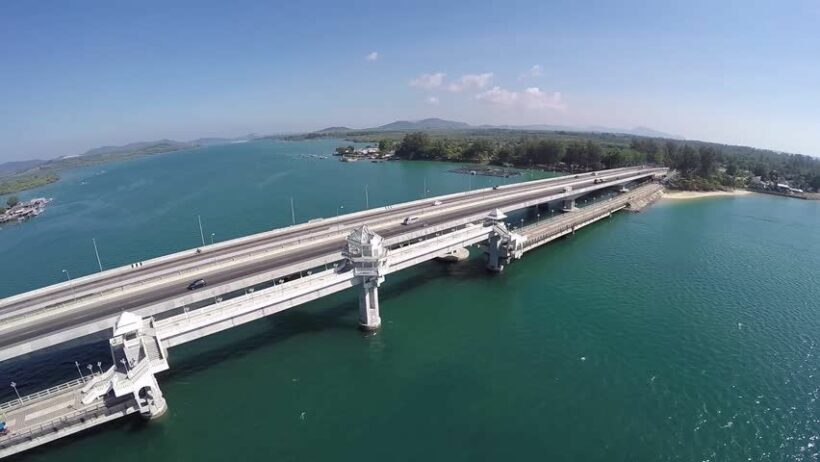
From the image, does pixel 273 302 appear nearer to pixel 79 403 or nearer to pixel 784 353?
pixel 79 403

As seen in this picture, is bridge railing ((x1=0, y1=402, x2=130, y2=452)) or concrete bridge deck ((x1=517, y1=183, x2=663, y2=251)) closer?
bridge railing ((x1=0, y1=402, x2=130, y2=452))

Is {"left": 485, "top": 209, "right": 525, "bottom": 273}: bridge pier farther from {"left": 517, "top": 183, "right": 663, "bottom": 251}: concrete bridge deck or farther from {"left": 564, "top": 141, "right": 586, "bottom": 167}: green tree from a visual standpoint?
{"left": 564, "top": 141, "right": 586, "bottom": 167}: green tree

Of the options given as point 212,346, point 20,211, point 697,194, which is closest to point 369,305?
point 212,346

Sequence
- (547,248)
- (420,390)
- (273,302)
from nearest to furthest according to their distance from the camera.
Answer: (420,390)
(273,302)
(547,248)

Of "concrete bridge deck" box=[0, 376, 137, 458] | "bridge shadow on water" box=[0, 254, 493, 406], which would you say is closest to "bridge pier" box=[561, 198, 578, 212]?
"bridge shadow on water" box=[0, 254, 493, 406]

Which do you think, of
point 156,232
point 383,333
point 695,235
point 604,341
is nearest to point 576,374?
point 604,341

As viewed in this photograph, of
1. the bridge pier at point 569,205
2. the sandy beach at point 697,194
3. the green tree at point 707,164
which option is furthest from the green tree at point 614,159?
the bridge pier at point 569,205

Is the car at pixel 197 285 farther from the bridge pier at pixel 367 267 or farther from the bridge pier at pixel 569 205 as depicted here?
the bridge pier at pixel 569 205
